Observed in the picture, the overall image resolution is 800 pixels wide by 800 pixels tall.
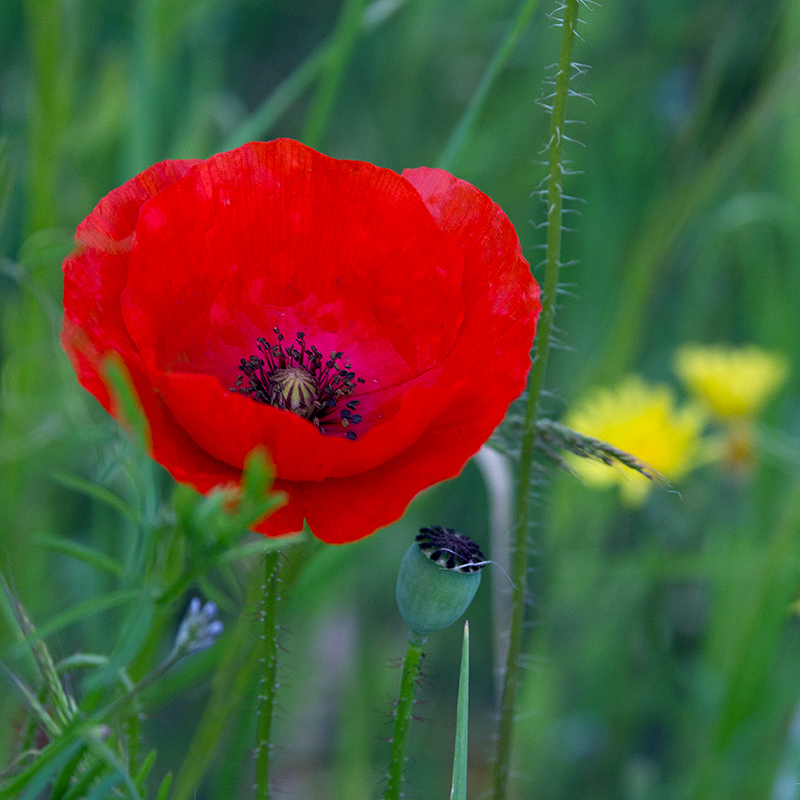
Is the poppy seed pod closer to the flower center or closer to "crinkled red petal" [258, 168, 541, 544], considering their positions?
"crinkled red petal" [258, 168, 541, 544]

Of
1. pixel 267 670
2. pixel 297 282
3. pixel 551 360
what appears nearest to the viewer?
pixel 267 670

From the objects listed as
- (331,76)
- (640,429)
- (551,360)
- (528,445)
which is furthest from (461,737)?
(551,360)

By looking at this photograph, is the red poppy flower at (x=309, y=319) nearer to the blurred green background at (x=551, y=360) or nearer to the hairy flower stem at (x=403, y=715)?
the hairy flower stem at (x=403, y=715)

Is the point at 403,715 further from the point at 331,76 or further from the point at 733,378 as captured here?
the point at 733,378

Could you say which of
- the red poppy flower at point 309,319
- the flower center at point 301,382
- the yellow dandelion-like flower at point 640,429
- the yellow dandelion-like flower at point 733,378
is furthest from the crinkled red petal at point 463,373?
the yellow dandelion-like flower at point 733,378

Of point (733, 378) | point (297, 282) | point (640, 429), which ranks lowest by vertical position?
point (297, 282)

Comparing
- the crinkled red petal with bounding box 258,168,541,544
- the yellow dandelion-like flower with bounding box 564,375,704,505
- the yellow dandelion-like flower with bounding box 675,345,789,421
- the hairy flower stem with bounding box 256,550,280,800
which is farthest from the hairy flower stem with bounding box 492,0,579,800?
the yellow dandelion-like flower with bounding box 675,345,789,421

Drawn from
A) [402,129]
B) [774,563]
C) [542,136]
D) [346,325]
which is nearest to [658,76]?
[542,136]
